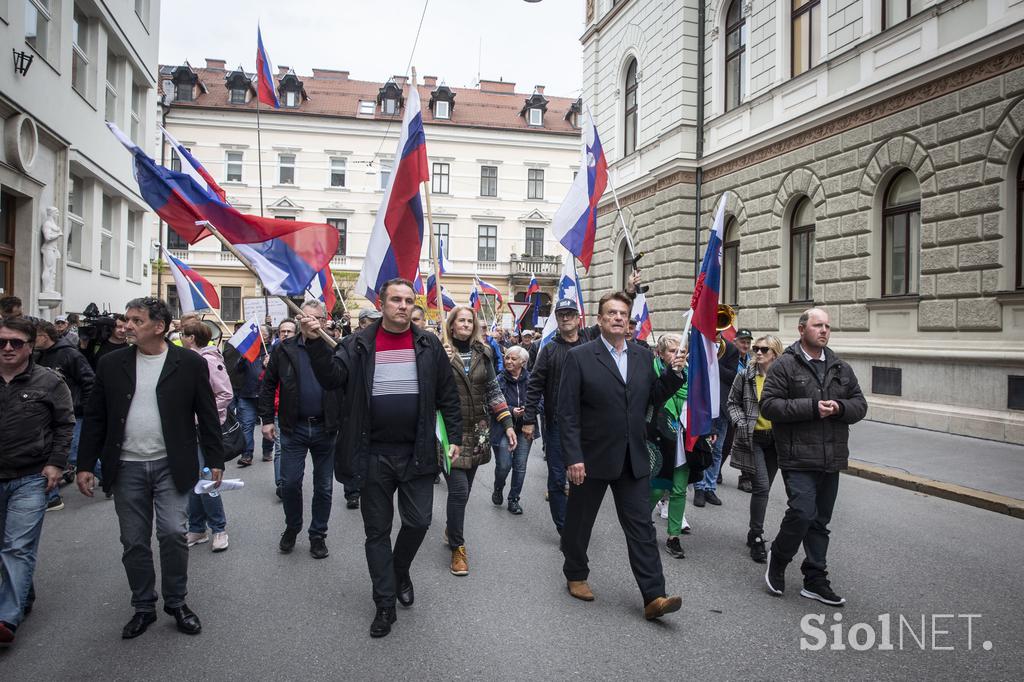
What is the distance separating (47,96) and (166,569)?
42.7 feet

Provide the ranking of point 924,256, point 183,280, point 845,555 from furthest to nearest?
point 924,256 → point 183,280 → point 845,555

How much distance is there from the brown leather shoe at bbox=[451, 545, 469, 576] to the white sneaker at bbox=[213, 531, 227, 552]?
191 cm

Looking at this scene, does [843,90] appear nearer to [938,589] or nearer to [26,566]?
[938,589]

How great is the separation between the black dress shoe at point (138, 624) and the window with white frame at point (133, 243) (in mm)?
19360

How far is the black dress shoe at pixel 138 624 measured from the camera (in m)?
3.97

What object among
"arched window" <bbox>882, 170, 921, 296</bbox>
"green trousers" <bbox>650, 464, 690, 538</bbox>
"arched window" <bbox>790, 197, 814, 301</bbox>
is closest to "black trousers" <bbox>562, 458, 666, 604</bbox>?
"green trousers" <bbox>650, 464, 690, 538</bbox>

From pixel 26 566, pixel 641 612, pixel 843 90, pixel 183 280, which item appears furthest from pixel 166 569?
pixel 843 90

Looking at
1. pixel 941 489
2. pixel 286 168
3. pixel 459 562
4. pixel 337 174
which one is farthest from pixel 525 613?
pixel 286 168

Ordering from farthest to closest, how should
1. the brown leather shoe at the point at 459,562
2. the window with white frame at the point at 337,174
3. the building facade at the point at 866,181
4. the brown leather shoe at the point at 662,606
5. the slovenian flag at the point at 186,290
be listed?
the window with white frame at the point at 337,174, the building facade at the point at 866,181, the slovenian flag at the point at 186,290, the brown leather shoe at the point at 459,562, the brown leather shoe at the point at 662,606

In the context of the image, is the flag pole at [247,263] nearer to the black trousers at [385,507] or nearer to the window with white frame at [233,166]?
the black trousers at [385,507]

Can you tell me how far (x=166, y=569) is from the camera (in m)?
4.10

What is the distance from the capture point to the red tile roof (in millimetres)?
46416

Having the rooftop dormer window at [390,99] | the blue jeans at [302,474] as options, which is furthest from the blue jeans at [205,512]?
the rooftop dormer window at [390,99]

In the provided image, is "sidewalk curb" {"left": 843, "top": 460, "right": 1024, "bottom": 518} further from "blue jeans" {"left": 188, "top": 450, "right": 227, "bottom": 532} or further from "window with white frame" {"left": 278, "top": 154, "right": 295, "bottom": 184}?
"window with white frame" {"left": 278, "top": 154, "right": 295, "bottom": 184}
